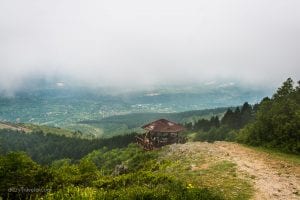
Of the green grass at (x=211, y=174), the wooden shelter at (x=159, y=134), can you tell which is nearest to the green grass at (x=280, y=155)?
the green grass at (x=211, y=174)

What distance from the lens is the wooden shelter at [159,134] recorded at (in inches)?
2477

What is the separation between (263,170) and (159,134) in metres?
37.9

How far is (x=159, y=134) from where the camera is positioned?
2586 inches

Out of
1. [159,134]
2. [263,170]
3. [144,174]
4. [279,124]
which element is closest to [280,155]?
[279,124]

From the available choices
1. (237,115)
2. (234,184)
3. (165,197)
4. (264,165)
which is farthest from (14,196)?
(237,115)

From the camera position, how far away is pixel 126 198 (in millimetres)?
19281

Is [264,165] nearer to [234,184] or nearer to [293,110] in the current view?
[234,184]

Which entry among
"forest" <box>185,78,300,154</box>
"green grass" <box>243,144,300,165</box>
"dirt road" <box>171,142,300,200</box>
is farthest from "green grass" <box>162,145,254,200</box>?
"forest" <box>185,78,300,154</box>

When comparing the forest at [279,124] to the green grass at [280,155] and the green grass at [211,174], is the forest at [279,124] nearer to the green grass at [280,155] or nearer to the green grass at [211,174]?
the green grass at [280,155]

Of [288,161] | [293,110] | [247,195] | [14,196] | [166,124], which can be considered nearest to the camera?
[247,195]

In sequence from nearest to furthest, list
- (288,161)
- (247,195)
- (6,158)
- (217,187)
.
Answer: (247,195) < (217,187) < (6,158) < (288,161)

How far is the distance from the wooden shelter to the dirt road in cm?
2295

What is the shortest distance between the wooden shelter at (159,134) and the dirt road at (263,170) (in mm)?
22951

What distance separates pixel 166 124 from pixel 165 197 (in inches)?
1789
